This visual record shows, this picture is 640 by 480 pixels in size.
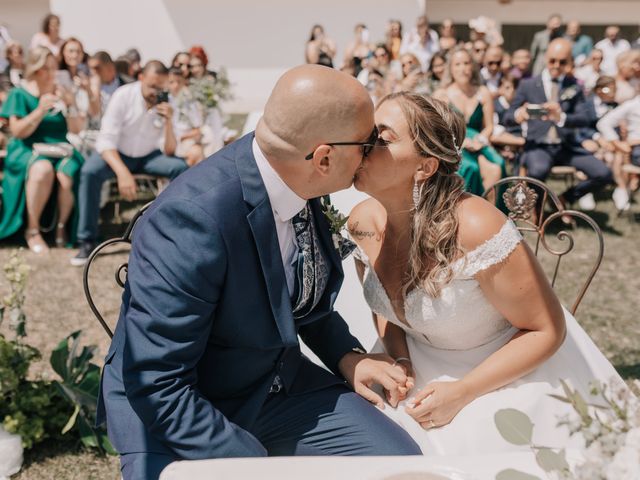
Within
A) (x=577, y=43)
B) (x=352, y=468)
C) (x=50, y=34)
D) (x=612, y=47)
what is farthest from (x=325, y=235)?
(x=612, y=47)

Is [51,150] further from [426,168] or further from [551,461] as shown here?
[551,461]

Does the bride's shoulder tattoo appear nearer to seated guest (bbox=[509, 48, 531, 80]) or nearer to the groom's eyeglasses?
the groom's eyeglasses

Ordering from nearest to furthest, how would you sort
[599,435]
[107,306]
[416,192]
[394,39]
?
[599,435]
[416,192]
[107,306]
[394,39]

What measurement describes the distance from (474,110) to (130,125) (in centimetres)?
346

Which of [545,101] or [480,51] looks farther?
[480,51]

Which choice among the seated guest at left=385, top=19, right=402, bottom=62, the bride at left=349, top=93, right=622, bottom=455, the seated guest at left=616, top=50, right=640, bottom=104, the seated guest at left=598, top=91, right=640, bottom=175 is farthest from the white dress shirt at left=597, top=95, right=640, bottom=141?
the bride at left=349, top=93, right=622, bottom=455

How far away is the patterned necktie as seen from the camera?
2.10 m

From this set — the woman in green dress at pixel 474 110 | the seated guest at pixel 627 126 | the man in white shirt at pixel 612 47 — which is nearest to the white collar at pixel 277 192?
the woman in green dress at pixel 474 110

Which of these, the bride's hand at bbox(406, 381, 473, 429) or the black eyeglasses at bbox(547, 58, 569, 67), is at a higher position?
the bride's hand at bbox(406, 381, 473, 429)

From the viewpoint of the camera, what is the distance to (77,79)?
7746 mm

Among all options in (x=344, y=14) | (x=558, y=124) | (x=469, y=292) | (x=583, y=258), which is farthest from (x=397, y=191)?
(x=344, y=14)

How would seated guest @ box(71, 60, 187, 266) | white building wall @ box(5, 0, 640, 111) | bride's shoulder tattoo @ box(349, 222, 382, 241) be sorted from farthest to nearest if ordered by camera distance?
white building wall @ box(5, 0, 640, 111) < seated guest @ box(71, 60, 187, 266) < bride's shoulder tattoo @ box(349, 222, 382, 241)

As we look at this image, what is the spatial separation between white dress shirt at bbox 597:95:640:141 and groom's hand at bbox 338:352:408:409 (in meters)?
6.40

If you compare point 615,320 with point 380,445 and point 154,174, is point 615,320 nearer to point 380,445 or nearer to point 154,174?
point 380,445
